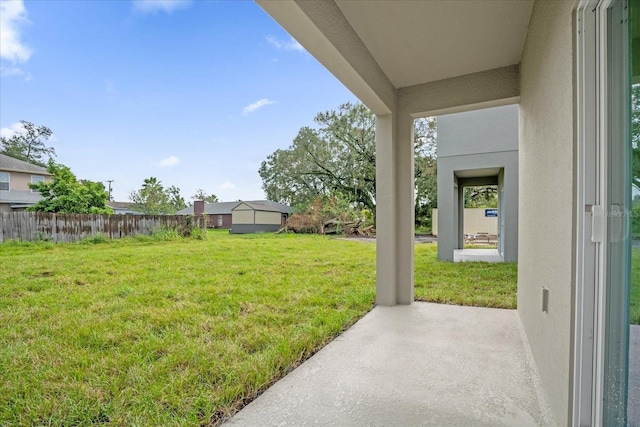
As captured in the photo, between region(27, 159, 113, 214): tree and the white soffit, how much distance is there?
493 inches

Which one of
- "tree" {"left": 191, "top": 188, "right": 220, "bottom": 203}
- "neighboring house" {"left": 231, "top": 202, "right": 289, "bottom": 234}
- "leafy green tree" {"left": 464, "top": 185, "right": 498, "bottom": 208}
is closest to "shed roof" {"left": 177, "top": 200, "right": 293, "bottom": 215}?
"neighboring house" {"left": 231, "top": 202, "right": 289, "bottom": 234}

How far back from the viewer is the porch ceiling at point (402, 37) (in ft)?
6.30

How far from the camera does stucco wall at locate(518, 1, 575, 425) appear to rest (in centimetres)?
124

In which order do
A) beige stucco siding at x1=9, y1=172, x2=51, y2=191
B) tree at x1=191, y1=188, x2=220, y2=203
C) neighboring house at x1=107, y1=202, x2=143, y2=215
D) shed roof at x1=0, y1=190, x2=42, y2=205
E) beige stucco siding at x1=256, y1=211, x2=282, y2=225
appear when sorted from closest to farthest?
shed roof at x1=0, y1=190, x2=42, y2=205 < beige stucco siding at x1=9, y1=172, x2=51, y2=191 < beige stucco siding at x1=256, y1=211, x2=282, y2=225 < neighboring house at x1=107, y1=202, x2=143, y2=215 < tree at x1=191, y1=188, x2=220, y2=203

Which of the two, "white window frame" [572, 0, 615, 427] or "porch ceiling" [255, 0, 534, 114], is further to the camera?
"porch ceiling" [255, 0, 534, 114]

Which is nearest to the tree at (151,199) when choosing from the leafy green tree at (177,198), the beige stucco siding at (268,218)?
the leafy green tree at (177,198)

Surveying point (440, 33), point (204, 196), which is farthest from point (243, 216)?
point (440, 33)

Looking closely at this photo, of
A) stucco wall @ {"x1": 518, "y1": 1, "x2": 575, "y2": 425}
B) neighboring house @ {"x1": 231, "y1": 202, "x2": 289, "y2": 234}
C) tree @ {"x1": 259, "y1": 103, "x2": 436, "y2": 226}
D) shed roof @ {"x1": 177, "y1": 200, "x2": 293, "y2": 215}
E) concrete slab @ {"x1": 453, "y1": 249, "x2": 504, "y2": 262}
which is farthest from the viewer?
shed roof @ {"x1": 177, "y1": 200, "x2": 293, "y2": 215}

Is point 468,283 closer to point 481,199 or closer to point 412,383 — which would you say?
point 412,383

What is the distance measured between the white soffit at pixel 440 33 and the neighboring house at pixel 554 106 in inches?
0.4

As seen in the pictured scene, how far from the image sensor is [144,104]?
14656 millimetres

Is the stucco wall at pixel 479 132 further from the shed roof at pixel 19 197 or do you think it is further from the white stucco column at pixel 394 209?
the shed roof at pixel 19 197

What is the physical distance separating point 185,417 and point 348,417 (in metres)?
0.80

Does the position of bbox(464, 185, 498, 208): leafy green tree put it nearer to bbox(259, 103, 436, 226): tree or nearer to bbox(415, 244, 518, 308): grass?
bbox(259, 103, 436, 226): tree
